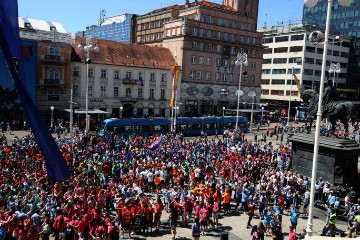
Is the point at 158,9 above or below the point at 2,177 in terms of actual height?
above

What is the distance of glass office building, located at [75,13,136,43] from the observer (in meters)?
99.8

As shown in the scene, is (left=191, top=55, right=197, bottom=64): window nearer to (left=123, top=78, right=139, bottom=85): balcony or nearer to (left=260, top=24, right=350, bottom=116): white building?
(left=123, top=78, right=139, bottom=85): balcony

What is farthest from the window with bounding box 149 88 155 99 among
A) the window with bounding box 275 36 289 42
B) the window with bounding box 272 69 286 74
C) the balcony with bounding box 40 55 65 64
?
the window with bounding box 275 36 289 42

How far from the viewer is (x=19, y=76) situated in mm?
7016

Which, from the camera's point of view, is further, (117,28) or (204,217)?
(117,28)

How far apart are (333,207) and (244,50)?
5882 centimetres

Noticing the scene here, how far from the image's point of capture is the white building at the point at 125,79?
185 ft

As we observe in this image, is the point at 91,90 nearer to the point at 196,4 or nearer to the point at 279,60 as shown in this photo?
the point at 196,4

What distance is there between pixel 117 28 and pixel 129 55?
48.4 m

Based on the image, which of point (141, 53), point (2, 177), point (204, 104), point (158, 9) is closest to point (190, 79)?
point (204, 104)

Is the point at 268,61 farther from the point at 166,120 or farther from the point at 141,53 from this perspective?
the point at 166,120

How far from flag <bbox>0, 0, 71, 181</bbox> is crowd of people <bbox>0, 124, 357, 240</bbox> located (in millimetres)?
4900

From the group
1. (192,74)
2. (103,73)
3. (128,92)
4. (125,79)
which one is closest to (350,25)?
(192,74)

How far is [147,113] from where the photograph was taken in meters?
62.8
